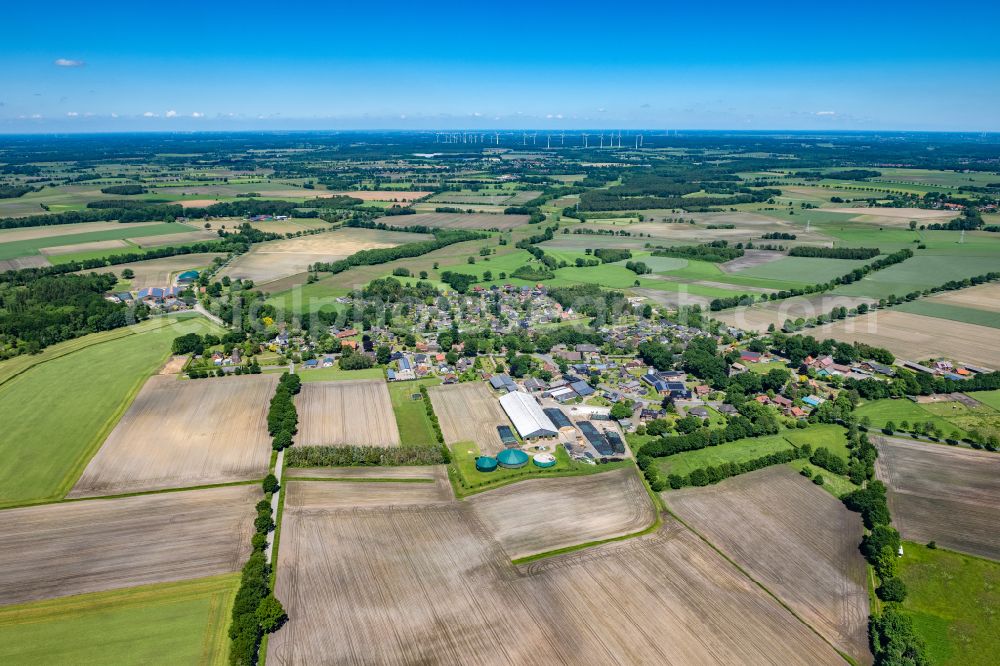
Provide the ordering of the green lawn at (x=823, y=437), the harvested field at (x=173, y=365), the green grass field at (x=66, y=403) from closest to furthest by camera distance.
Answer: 1. the green grass field at (x=66, y=403)
2. the green lawn at (x=823, y=437)
3. the harvested field at (x=173, y=365)

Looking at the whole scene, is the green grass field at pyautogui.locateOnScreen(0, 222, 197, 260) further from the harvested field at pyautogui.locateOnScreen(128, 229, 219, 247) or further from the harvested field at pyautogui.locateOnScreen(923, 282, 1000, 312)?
the harvested field at pyautogui.locateOnScreen(923, 282, 1000, 312)

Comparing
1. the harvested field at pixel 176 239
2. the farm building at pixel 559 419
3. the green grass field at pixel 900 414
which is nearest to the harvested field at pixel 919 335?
the green grass field at pixel 900 414

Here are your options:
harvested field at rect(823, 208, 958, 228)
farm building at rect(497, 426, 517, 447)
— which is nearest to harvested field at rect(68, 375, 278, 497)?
farm building at rect(497, 426, 517, 447)

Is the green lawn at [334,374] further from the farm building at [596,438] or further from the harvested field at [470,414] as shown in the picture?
the farm building at [596,438]

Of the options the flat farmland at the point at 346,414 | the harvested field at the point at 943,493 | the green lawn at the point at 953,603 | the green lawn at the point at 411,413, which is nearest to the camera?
the green lawn at the point at 953,603

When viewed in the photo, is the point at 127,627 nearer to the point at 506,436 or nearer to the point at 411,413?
the point at 411,413

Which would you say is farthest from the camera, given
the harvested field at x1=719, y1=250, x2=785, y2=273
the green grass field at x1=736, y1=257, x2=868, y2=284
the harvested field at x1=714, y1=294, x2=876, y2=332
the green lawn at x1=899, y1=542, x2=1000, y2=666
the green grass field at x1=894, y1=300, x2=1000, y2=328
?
the harvested field at x1=719, y1=250, x2=785, y2=273

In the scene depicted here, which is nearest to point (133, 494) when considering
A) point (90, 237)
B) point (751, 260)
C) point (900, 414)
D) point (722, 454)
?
point (722, 454)
